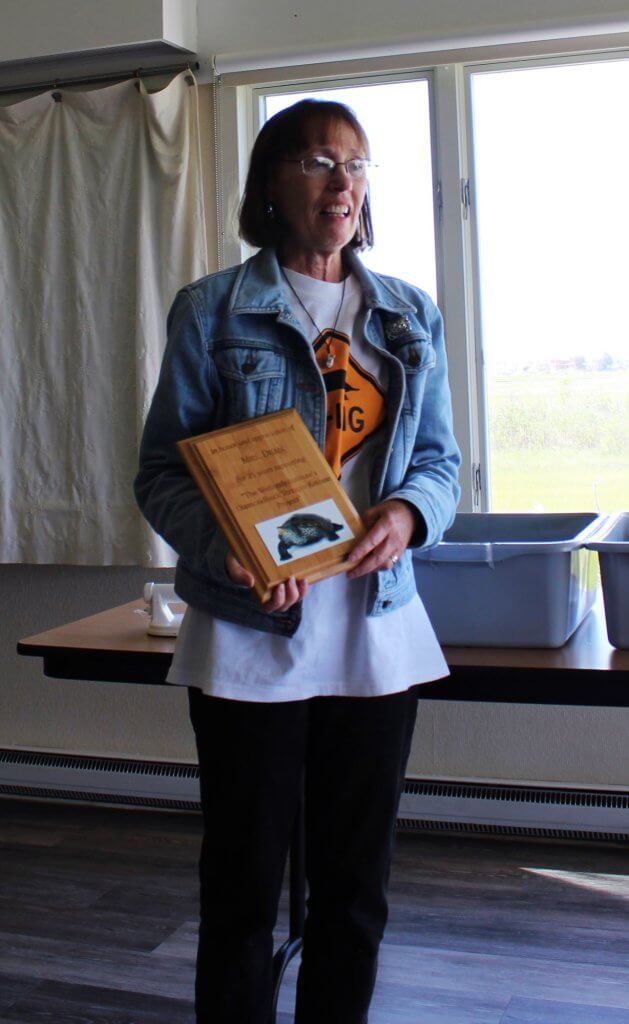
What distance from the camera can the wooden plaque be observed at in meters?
1.30

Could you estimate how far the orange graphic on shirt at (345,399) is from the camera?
55.2 inches

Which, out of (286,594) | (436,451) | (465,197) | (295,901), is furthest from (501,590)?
(465,197)

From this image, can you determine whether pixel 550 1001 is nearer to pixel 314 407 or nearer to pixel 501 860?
pixel 501 860

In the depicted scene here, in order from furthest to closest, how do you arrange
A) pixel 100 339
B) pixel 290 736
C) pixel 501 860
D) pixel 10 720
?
pixel 10 720, pixel 100 339, pixel 501 860, pixel 290 736

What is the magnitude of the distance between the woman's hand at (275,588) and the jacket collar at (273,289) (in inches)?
13.4

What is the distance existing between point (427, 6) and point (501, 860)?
2268 mm

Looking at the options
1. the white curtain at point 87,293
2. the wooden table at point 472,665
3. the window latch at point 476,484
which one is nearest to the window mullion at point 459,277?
the window latch at point 476,484

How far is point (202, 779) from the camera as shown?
1.44 metres

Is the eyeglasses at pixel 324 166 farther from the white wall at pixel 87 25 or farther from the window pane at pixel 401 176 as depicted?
the white wall at pixel 87 25

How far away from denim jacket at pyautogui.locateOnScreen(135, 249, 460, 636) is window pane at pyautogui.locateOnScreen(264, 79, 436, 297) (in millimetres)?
1627

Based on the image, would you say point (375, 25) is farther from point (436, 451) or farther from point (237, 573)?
point (237, 573)

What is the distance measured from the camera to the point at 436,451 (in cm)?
151

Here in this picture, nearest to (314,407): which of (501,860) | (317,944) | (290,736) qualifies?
(290,736)

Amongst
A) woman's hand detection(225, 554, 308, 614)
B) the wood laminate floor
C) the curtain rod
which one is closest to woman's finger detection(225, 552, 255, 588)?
woman's hand detection(225, 554, 308, 614)
